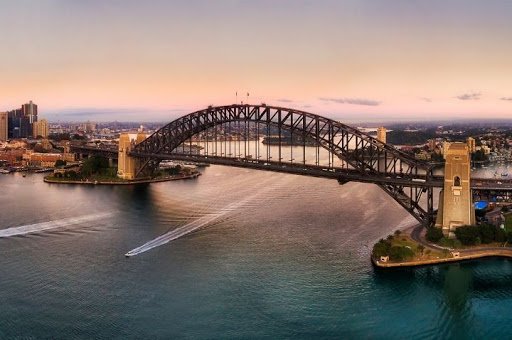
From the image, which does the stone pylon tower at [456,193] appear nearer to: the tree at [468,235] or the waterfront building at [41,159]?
the tree at [468,235]

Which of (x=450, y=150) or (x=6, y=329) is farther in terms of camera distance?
(x=450, y=150)

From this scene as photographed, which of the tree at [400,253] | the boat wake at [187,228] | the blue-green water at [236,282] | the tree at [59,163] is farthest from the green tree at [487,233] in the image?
the tree at [59,163]

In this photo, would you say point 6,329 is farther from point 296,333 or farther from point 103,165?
point 103,165

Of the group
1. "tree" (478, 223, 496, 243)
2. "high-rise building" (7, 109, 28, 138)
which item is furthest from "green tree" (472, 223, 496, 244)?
"high-rise building" (7, 109, 28, 138)

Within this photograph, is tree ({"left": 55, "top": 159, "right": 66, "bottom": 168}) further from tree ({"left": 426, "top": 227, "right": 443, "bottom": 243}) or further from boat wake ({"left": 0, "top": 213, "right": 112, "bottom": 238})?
tree ({"left": 426, "top": 227, "right": 443, "bottom": 243})

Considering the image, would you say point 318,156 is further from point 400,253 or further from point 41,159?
point 41,159

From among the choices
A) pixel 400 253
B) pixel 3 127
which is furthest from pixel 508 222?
pixel 3 127

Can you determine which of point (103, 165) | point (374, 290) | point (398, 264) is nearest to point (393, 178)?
point (398, 264)
